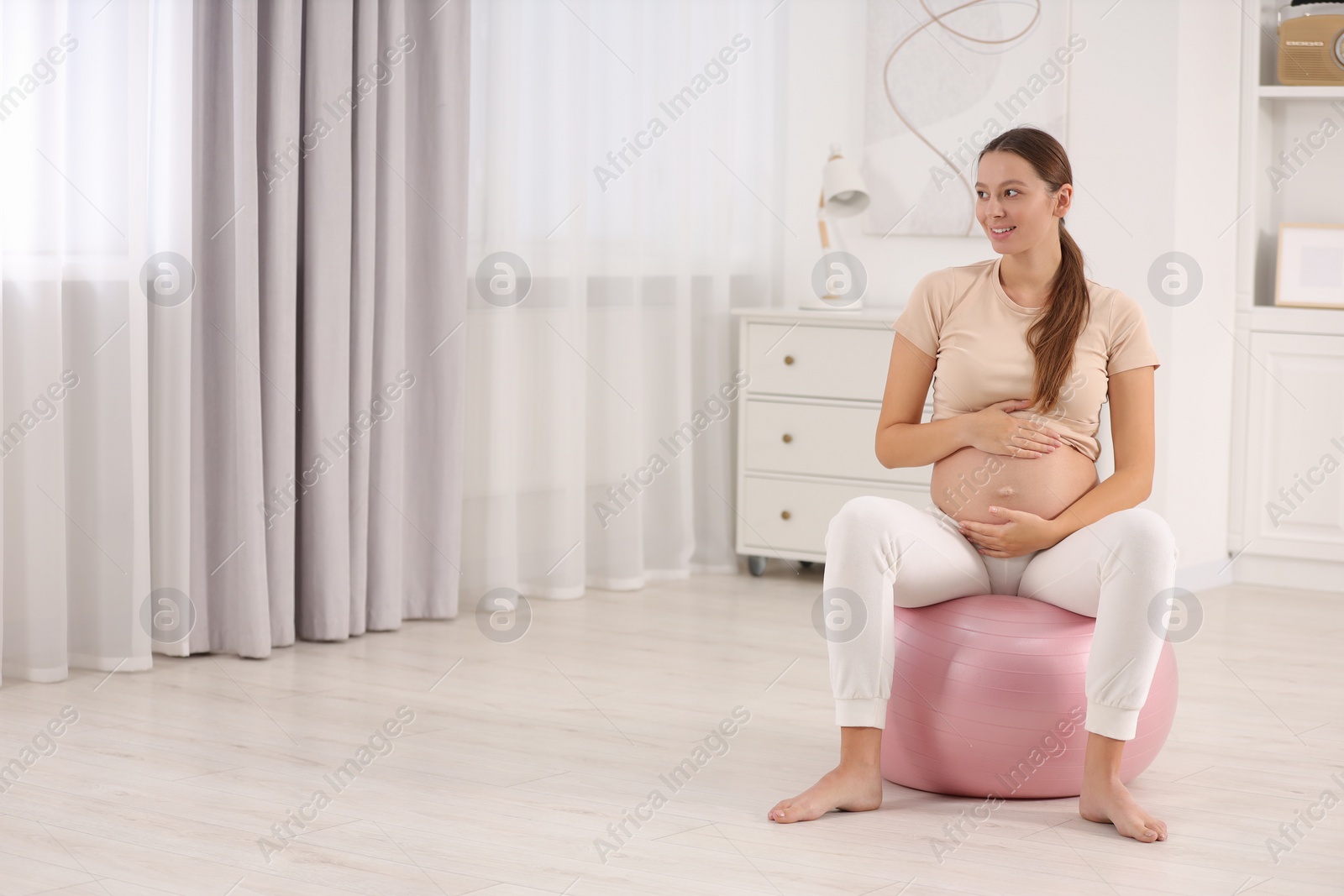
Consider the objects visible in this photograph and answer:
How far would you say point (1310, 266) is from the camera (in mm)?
3973

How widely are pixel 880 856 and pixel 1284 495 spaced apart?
2497 millimetres

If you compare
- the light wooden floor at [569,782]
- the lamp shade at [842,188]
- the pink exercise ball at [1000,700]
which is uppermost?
the lamp shade at [842,188]

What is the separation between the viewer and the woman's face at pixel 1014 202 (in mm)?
2211

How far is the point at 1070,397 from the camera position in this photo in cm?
223

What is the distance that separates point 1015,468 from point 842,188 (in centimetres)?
183

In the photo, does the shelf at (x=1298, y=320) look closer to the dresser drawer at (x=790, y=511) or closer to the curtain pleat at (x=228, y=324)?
the dresser drawer at (x=790, y=511)

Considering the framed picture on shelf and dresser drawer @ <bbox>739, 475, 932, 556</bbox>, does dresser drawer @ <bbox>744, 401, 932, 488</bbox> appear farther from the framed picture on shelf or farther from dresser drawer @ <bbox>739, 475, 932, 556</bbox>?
the framed picture on shelf

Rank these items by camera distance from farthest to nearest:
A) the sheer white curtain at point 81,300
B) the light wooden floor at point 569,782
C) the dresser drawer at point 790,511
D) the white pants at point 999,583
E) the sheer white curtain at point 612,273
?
the dresser drawer at point 790,511 → the sheer white curtain at point 612,273 → the sheer white curtain at point 81,300 → the white pants at point 999,583 → the light wooden floor at point 569,782

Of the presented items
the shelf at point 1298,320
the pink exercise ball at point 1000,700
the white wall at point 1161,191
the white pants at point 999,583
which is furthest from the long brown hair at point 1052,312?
the shelf at point 1298,320

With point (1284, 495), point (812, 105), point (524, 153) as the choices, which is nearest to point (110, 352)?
point (524, 153)

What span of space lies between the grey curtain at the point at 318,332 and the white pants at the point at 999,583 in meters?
1.44

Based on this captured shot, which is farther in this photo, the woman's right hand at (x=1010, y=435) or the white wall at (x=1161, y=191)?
the white wall at (x=1161, y=191)

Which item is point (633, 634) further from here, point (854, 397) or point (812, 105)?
point (812, 105)

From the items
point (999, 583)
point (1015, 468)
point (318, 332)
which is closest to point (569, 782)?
point (999, 583)
